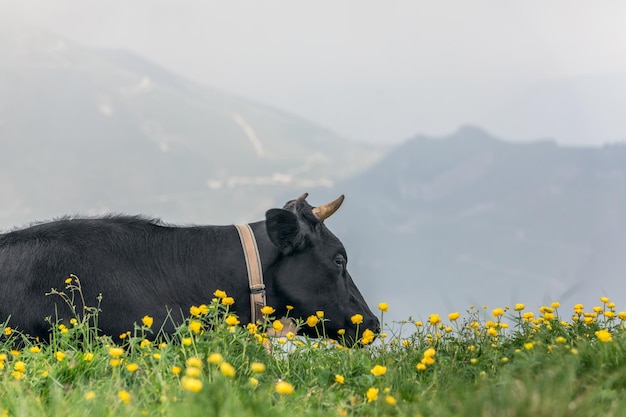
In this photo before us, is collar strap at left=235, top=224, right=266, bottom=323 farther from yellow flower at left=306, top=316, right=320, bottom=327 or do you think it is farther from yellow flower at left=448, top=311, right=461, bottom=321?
yellow flower at left=448, top=311, right=461, bottom=321

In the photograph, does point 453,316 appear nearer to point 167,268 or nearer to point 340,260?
point 340,260

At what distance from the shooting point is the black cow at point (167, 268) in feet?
22.5

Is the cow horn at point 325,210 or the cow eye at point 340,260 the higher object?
the cow horn at point 325,210

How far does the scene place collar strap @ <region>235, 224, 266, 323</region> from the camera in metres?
7.00

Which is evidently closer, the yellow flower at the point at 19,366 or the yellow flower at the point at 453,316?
the yellow flower at the point at 19,366

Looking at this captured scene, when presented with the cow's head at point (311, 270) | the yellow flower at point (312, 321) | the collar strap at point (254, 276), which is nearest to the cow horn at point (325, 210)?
the cow's head at point (311, 270)

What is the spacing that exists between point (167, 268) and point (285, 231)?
1090mm

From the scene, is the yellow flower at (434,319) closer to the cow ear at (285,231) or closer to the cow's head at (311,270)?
the cow's head at (311,270)

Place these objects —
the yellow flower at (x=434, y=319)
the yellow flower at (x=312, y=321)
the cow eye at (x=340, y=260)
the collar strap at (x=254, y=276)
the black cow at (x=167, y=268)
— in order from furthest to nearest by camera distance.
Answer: the cow eye at (x=340, y=260), the collar strap at (x=254, y=276), the black cow at (x=167, y=268), the yellow flower at (x=312, y=321), the yellow flower at (x=434, y=319)

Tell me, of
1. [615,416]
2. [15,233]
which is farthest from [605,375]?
[15,233]

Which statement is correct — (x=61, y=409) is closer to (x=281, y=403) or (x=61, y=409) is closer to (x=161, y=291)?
(x=281, y=403)

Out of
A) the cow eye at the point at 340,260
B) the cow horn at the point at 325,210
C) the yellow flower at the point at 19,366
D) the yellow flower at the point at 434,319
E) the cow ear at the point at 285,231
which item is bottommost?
the yellow flower at the point at 19,366

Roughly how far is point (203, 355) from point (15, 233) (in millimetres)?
2967

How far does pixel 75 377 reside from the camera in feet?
17.6
